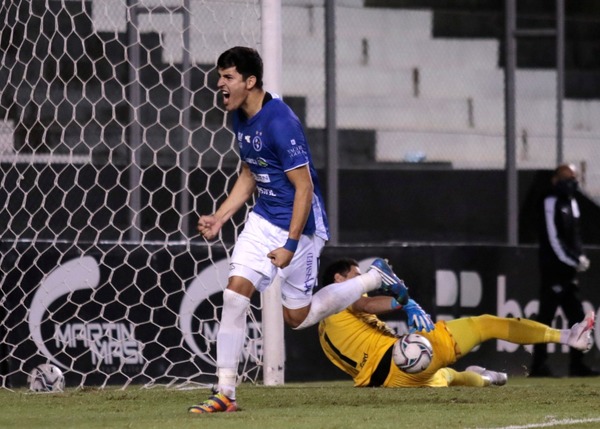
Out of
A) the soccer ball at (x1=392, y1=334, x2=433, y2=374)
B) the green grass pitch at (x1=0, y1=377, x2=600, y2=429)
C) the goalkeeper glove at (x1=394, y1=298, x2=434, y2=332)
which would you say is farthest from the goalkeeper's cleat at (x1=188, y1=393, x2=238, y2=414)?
the soccer ball at (x1=392, y1=334, x2=433, y2=374)

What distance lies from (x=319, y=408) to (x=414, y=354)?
4.66ft

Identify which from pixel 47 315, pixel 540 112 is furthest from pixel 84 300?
pixel 540 112

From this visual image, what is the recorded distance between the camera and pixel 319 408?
6598 mm

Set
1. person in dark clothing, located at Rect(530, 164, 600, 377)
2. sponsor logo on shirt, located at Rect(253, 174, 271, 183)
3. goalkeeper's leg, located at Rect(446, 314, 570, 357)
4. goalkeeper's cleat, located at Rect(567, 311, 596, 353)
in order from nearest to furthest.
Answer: sponsor logo on shirt, located at Rect(253, 174, 271, 183) → goalkeeper's cleat, located at Rect(567, 311, 596, 353) → goalkeeper's leg, located at Rect(446, 314, 570, 357) → person in dark clothing, located at Rect(530, 164, 600, 377)

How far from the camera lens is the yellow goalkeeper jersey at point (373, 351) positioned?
8.15m

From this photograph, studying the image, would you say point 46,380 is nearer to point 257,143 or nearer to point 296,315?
point 296,315

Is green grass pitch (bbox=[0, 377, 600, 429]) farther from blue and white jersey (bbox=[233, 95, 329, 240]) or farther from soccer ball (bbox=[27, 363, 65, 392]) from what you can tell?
blue and white jersey (bbox=[233, 95, 329, 240])

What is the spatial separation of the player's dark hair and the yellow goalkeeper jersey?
250 centimetres

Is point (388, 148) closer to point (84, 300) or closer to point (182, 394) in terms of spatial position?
point (84, 300)

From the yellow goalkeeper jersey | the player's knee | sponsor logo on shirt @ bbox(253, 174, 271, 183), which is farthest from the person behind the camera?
the yellow goalkeeper jersey

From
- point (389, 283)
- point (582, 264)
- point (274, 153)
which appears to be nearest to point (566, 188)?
point (582, 264)

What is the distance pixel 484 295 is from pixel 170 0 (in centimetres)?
358

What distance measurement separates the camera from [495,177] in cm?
1235

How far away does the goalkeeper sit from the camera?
26.8ft
